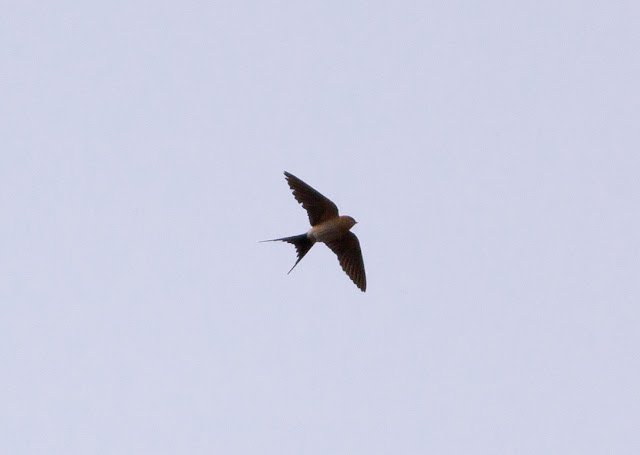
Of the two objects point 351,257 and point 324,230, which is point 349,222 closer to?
point 324,230

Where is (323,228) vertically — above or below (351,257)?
above

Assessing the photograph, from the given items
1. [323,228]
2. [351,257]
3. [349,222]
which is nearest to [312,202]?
[323,228]

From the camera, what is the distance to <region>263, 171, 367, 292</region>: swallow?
10695mm

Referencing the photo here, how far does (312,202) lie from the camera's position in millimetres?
10789

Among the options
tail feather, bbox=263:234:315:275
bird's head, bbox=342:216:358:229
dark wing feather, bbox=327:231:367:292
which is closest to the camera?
tail feather, bbox=263:234:315:275

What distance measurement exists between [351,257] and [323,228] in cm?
68

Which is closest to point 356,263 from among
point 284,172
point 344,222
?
point 344,222

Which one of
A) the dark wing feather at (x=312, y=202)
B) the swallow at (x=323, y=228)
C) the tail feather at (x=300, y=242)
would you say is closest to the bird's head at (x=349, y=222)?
the swallow at (x=323, y=228)

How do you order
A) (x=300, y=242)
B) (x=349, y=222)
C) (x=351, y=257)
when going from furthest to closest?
1. (x=351, y=257)
2. (x=349, y=222)
3. (x=300, y=242)

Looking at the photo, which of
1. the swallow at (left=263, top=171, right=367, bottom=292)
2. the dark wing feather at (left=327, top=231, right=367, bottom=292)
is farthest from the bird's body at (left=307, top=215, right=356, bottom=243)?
the dark wing feather at (left=327, top=231, right=367, bottom=292)

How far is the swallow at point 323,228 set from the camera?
1070 centimetres

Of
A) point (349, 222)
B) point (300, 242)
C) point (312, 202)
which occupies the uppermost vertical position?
point (312, 202)

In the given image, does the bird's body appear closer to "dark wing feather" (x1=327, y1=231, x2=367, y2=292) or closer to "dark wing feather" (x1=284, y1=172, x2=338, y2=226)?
"dark wing feather" (x1=284, y1=172, x2=338, y2=226)

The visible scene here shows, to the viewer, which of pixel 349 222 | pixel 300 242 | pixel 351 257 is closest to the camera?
pixel 300 242
